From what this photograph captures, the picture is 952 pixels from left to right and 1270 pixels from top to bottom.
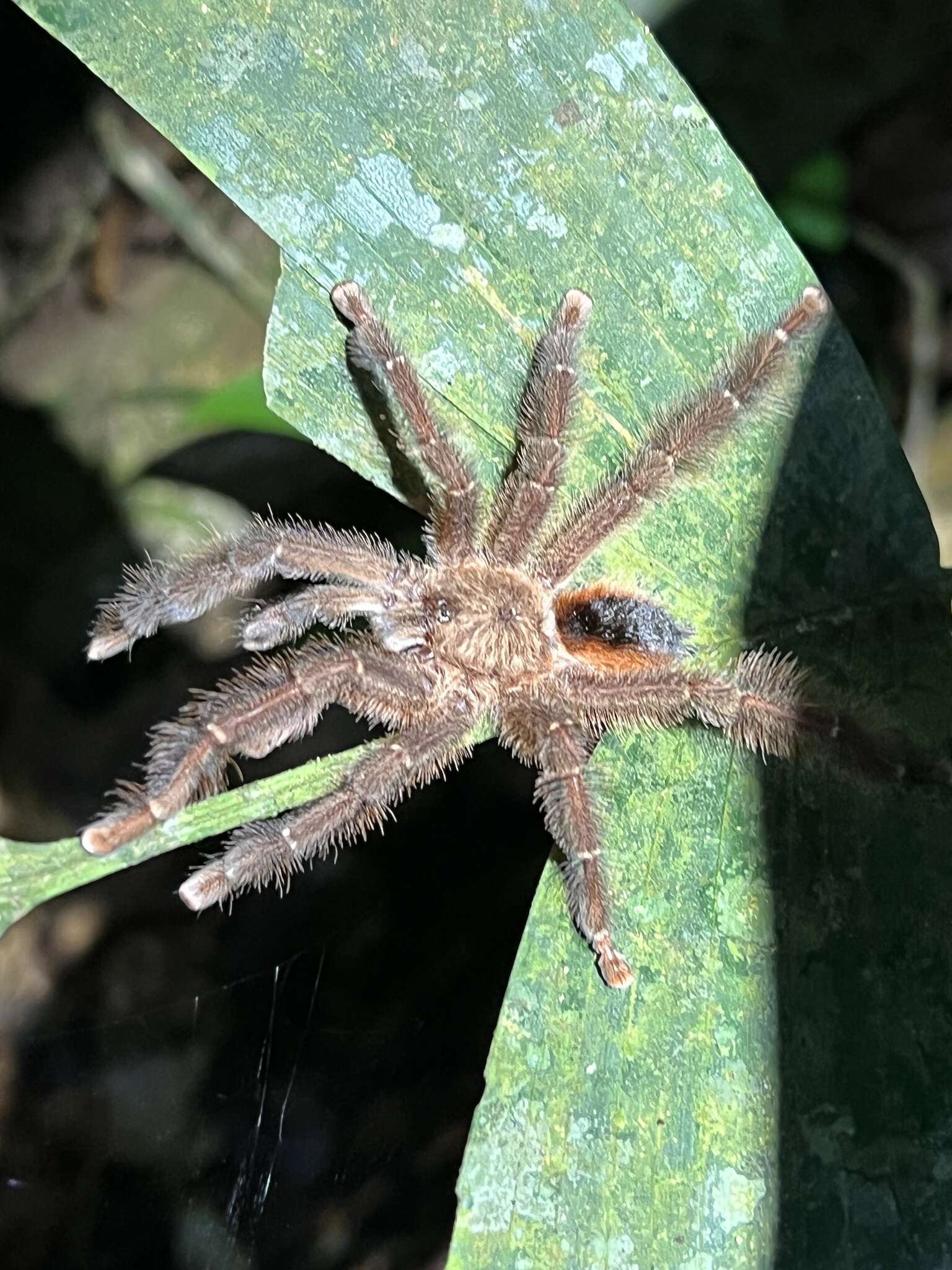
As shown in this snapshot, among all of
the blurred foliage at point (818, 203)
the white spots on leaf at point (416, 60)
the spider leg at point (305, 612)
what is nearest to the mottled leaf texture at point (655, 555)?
the white spots on leaf at point (416, 60)

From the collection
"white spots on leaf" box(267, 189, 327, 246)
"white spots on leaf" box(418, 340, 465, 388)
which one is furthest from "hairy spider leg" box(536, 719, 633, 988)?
"white spots on leaf" box(267, 189, 327, 246)

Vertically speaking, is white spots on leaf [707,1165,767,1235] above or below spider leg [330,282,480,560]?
below

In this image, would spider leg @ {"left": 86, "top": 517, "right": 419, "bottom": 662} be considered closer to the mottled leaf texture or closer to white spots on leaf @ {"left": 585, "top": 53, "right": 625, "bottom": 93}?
the mottled leaf texture

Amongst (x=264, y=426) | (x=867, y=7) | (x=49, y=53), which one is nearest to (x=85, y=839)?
(x=264, y=426)

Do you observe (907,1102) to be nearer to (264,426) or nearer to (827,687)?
(827,687)

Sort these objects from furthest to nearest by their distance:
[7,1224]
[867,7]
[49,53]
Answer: [49,53] → [867,7] → [7,1224]

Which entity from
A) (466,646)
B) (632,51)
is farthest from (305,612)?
(632,51)

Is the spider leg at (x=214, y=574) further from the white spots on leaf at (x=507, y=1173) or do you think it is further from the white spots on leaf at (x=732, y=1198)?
the white spots on leaf at (x=732, y=1198)

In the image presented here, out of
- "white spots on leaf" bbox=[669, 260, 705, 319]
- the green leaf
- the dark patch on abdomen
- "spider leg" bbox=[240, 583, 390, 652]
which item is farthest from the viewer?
the green leaf

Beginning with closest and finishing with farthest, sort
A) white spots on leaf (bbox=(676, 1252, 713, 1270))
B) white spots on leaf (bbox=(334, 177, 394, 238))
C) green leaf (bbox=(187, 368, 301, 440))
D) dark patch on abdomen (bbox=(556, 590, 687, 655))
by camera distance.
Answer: white spots on leaf (bbox=(676, 1252, 713, 1270)) < white spots on leaf (bbox=(334, 177, 394, 238)) < dark patch on abdomen (bbox=(556, 590, 687, 655)) < green leaf (bbox=(187, 368, 301, 440))
